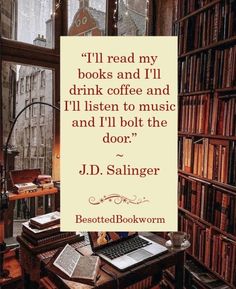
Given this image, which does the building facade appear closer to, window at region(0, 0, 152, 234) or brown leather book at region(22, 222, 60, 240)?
window at region(0, 0, 152, 234)

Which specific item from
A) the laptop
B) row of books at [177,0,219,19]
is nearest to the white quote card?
the laptop

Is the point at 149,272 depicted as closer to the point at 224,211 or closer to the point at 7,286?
the point at 224,211

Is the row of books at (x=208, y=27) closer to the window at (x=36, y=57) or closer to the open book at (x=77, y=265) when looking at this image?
the window at (x=36, y=57)

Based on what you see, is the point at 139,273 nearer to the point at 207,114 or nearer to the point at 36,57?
the point at 207,114

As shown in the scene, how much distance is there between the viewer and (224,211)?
86.8 inches

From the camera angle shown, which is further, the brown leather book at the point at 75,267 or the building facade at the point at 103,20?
the building facade at the point at 103,20

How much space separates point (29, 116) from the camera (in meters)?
3.00

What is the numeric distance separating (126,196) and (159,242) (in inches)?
40.3

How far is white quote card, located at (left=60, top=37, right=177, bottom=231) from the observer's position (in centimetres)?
122

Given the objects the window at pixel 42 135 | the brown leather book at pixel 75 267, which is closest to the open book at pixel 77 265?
the brown leather book at pixel 75 267

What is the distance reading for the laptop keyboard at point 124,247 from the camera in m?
1.89

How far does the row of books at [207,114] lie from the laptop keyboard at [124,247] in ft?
3.20

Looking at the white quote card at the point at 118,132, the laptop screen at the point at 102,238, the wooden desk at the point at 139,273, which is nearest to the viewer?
the white quote card at the point at 118,132

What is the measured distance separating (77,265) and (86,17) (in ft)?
7.95
